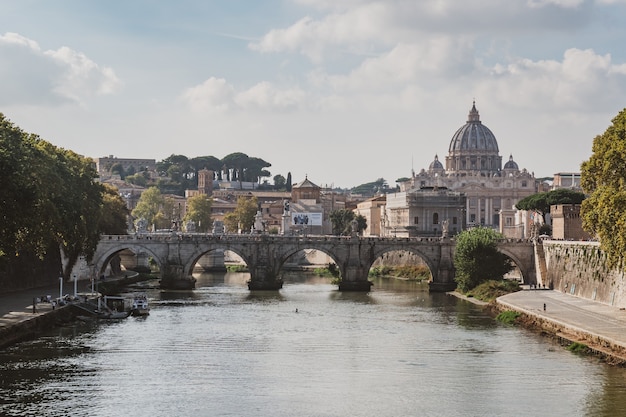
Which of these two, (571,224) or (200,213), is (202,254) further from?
(200,213)

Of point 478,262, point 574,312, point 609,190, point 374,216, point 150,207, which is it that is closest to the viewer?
point 609,190

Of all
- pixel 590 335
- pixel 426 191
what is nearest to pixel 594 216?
pixel 590 335

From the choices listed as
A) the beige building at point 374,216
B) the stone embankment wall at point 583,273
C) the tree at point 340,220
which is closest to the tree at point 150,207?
the tree at point 340,220

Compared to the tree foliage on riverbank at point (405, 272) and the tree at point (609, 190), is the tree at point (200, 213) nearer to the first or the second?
the tree foliage on riverbank at point (405, 272)

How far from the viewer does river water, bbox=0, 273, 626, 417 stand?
109 feet

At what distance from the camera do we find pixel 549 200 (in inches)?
4018

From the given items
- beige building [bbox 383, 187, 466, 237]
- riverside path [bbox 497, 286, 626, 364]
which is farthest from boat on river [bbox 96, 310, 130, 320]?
beige building [bbox 383, 187, 466, 237]

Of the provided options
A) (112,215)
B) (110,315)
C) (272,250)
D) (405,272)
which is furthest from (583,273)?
(112,215)

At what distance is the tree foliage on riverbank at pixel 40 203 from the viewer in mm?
45969

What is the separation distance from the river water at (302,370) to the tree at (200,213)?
8146 cm

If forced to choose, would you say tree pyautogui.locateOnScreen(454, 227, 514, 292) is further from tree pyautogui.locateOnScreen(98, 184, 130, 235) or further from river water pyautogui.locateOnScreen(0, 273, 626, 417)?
tree pyautogui.locateOnScreen(98, 184, 130, 235)

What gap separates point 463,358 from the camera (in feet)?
139

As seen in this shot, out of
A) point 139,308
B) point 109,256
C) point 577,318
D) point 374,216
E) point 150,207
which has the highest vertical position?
point 150,207

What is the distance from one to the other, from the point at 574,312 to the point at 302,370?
17546 mm
